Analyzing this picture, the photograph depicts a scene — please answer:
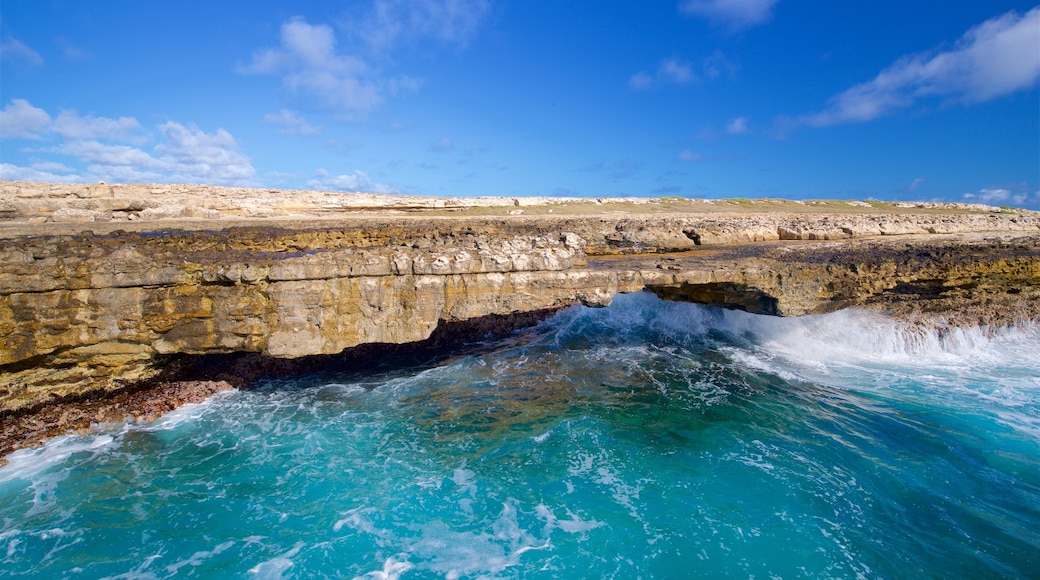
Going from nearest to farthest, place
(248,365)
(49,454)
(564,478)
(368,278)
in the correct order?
(564,478)
(49,454)
(368,278)
(248,365)

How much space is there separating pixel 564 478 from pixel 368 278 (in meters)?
5.75

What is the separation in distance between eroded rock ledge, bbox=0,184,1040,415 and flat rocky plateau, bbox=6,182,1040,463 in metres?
0.04

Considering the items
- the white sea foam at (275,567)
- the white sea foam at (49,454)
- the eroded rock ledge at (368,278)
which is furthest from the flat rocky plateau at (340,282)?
the white sea foam at (275,567)

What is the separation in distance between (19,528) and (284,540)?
4088mm

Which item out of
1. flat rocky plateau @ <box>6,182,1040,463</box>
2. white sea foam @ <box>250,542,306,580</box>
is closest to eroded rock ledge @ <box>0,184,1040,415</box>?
flat rocky plateau @ <box>6,182,1040,463</box>

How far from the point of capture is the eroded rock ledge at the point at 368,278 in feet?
30.8

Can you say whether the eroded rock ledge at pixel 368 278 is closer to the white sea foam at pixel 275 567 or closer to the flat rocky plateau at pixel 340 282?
the flat rocky plateau at pixel 340 282

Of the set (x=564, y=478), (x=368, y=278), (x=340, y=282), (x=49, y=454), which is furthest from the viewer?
(x=368, y=278)

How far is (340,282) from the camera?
32.8 feet

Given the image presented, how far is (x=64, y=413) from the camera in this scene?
9562mm

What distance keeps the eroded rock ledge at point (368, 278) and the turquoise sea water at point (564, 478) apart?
1757 mm

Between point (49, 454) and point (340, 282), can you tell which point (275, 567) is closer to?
point (340, 282)

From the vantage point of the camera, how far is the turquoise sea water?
626cm

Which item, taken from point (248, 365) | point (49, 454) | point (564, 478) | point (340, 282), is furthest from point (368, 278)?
point (49, 454)
